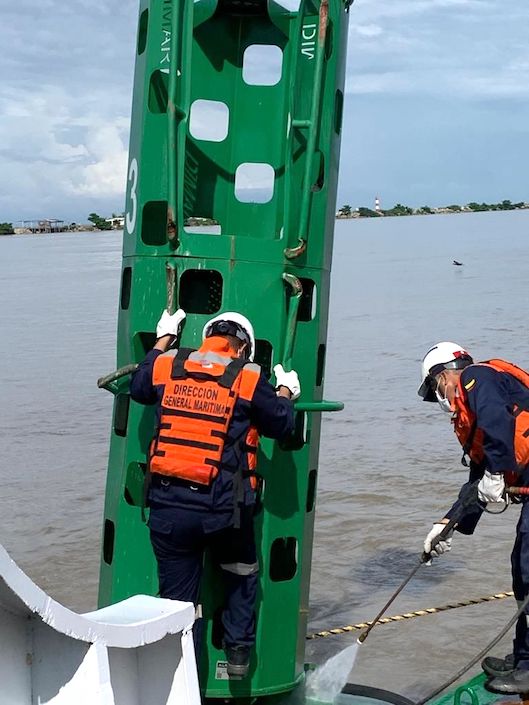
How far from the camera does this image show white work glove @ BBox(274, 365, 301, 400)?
189 inches

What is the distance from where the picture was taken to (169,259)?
500 cm

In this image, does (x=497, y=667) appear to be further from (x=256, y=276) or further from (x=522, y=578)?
(x=256, y=276)

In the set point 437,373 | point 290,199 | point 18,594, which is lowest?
point 18,594

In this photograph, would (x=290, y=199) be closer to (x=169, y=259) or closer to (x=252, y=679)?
(x=169, y=259)

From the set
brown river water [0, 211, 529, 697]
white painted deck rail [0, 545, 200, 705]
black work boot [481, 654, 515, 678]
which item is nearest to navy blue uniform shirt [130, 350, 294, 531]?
white painted deck rail [0, 545, 200, 705]

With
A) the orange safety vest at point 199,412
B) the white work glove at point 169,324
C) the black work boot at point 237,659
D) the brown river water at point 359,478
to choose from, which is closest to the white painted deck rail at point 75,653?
the orange safety vest at point 199,412

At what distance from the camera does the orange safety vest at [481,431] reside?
4.91 m

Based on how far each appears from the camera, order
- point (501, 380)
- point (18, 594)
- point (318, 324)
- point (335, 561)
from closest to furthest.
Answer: point (18, 594)
point (501, 380)
point (318, 324)
point (335, 561)

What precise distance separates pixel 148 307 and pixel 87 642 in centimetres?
243

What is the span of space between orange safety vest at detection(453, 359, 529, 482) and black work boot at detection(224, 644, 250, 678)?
138cm

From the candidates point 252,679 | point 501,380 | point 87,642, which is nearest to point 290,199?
point 501,380

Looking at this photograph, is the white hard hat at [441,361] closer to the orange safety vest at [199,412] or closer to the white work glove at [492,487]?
the white work glove at [492,487]

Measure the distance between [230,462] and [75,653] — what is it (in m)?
1.72

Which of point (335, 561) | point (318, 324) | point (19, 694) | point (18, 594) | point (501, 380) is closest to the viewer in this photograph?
point (18, 594)
